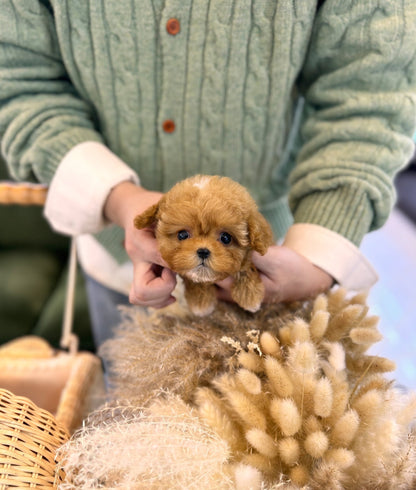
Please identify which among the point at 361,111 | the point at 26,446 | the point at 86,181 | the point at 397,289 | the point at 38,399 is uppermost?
the point at 361,111

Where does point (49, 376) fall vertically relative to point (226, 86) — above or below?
below

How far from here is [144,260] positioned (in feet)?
1.85

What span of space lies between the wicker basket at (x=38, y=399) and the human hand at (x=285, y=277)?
26 cm

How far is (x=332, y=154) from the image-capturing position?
667mm

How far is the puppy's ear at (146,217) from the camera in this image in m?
0.48

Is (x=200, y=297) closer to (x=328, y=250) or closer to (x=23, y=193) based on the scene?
(x=328, y=250)

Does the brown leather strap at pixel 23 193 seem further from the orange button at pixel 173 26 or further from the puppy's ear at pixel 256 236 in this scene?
the puppy's ear at pixel 256 236

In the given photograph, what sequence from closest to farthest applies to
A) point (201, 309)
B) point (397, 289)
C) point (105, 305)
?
1. point (201, 309)
2. point (105, 305)
3. point (397, 289)

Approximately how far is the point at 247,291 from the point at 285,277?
0.23ft

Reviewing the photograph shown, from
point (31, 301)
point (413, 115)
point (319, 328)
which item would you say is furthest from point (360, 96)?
point (31, 301)

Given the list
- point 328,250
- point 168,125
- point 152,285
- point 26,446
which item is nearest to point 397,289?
point 328,250

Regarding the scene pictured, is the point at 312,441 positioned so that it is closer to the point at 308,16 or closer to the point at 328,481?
the point at 328,481

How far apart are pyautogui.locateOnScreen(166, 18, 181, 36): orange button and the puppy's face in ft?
1.00

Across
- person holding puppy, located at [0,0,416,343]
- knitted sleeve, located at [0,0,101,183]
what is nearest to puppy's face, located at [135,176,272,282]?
person holding puppy, located at [0,0,416,343]
